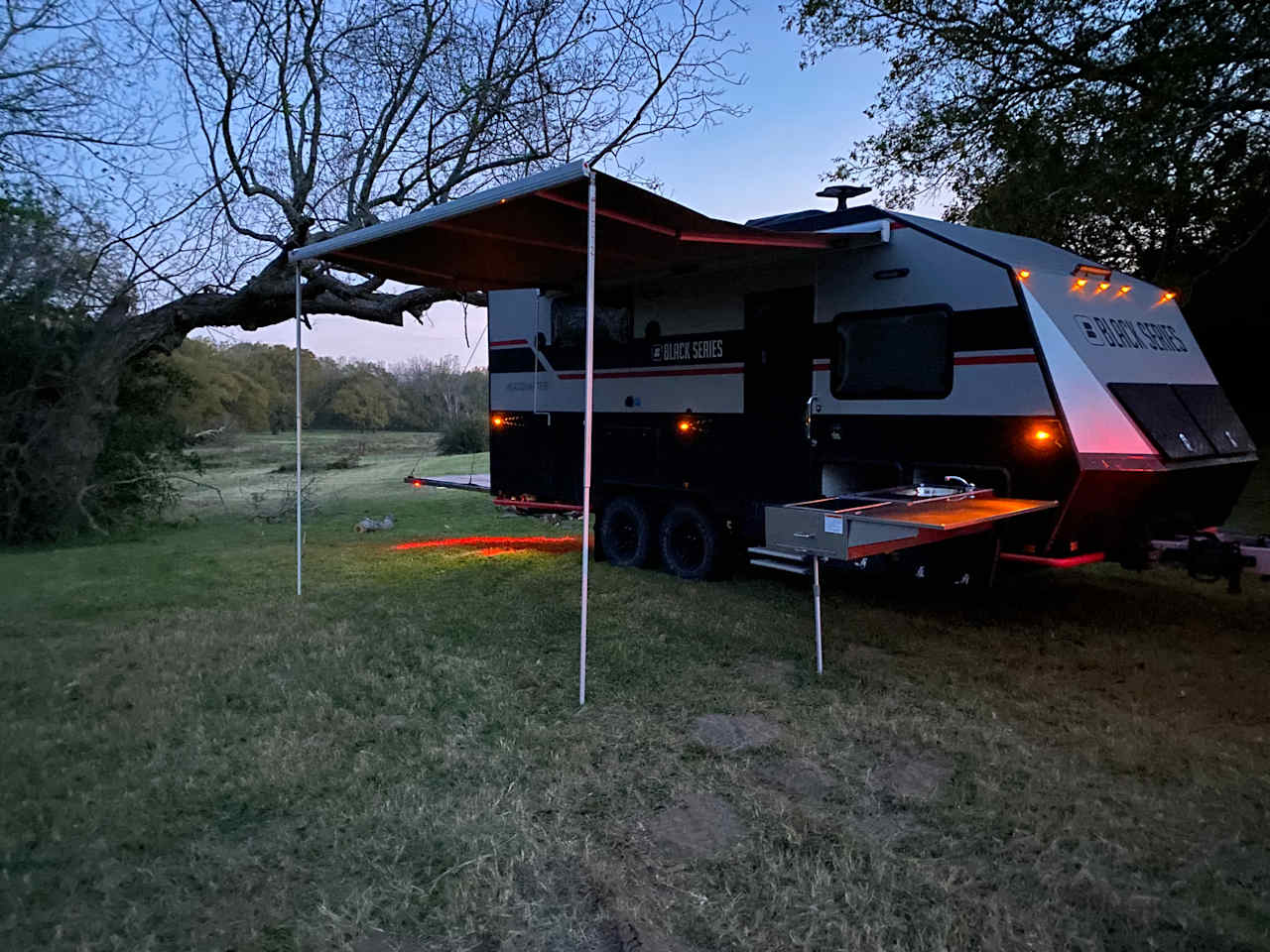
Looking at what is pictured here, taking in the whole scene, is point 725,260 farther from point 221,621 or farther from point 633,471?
point 221,621

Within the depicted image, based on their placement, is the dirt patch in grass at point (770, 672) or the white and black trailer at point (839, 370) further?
the white and black trailer at point (839, 370)

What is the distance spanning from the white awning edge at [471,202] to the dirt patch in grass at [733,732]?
2.76 meters

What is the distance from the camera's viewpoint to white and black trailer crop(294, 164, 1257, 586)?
548 cm

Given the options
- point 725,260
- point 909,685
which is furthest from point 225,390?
point 909,685

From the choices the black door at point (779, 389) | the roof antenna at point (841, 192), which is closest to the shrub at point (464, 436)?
the black door at point (779, 389)

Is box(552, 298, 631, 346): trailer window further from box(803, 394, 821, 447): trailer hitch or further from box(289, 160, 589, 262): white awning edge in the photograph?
box(289, 160, 589, 262): white awning edge

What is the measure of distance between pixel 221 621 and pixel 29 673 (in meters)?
1.29

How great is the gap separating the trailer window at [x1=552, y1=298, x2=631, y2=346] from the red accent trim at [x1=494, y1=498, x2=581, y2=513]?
Result: 1553 mm

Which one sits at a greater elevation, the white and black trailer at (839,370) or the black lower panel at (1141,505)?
the white and black trailer at (839,370)

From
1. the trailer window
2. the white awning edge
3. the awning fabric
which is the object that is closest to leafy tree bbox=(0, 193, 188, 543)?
the awning fabric

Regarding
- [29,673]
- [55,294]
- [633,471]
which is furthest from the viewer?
[55,294]

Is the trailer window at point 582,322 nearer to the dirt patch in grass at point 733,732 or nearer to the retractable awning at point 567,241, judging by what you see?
the retractable awning at point 567,241

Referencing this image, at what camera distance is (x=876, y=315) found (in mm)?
6414

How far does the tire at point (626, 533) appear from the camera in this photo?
27.4 feet
